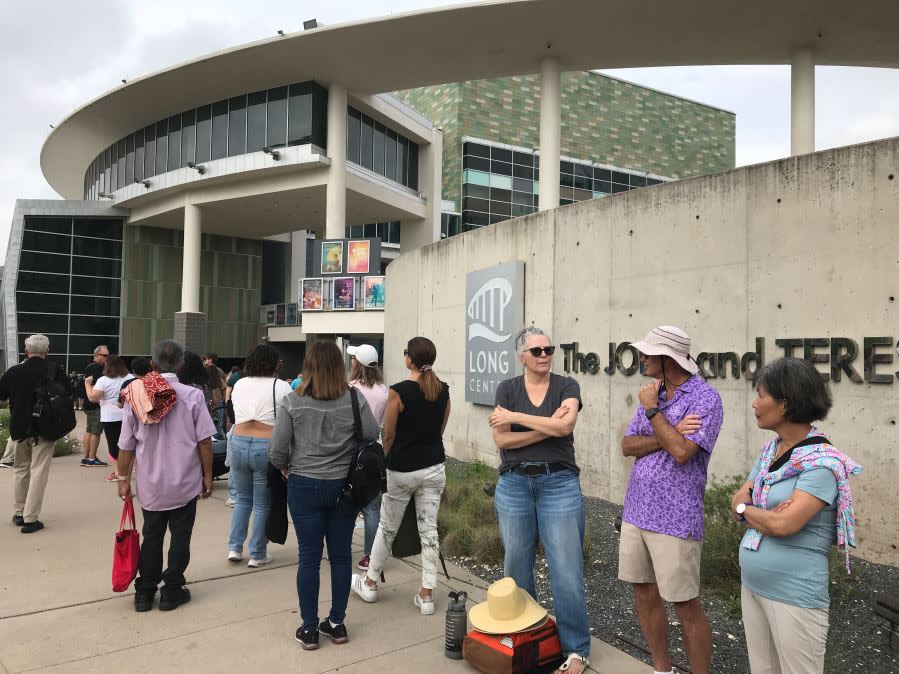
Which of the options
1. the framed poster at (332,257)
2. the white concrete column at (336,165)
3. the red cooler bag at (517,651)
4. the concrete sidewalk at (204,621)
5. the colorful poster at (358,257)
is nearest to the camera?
the red cooler bag at (517,651)

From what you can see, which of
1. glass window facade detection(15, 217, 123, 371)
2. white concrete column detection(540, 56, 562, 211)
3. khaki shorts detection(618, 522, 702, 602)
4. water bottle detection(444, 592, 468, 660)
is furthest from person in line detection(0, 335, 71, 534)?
glass window facade detection(15, 217, 123, 371)

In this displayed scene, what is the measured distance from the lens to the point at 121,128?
102 feet

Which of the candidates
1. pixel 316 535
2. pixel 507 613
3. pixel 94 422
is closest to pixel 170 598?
pixel 316 535

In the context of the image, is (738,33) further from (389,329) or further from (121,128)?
(121,128)

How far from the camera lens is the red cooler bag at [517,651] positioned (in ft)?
11.0

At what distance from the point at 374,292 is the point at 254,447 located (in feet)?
54.2

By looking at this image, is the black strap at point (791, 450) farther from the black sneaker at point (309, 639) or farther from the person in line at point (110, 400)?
the person in line at point (110, 400)

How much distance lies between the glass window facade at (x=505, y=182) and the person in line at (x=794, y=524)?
114 ft

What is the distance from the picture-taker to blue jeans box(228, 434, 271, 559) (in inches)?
209

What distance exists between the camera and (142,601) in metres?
4.41

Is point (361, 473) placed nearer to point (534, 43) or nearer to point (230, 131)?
point (534, 43)

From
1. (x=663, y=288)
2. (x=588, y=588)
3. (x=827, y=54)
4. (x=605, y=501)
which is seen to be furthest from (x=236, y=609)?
(x=827, y=54)

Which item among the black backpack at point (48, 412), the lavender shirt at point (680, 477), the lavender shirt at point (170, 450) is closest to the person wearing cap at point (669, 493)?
the lavender shirt at point (680, 477)

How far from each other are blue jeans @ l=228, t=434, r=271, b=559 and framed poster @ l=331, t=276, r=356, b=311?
56.1 ft
